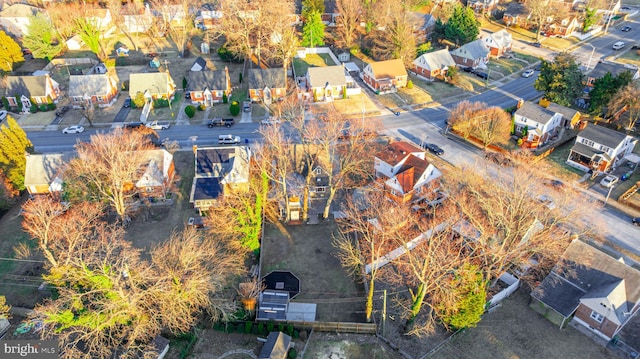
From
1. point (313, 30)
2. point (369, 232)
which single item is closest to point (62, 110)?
point (313, 30)

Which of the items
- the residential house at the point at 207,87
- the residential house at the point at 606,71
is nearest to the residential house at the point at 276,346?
the residential house at the point at 207,87

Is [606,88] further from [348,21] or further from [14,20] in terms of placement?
[14,20]

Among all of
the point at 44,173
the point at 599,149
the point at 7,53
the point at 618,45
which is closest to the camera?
the point at 44,173

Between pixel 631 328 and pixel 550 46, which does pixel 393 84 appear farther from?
pixel 631 328

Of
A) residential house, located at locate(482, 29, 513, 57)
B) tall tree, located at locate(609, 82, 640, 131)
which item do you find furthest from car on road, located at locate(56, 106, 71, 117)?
tall tree, located at locate(609, 82, 640, 131)

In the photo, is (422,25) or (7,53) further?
(422,25)

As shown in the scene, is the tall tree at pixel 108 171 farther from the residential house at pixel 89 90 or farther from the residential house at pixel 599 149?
the residential house at pixel 599 149

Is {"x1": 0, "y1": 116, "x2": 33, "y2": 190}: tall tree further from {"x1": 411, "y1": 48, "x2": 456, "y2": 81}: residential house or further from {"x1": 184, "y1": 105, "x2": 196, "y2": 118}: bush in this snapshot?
{"x1": 411, "y1": 48, "x2": 456, "y2": 81}: residential house
